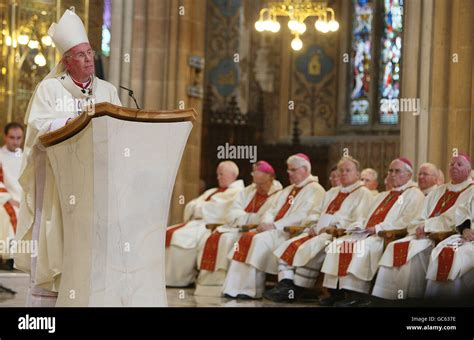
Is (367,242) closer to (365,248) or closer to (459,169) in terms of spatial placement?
(365,248)

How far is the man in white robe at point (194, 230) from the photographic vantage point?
1210 cm

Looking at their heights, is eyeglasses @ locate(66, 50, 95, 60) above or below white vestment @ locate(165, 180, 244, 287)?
above

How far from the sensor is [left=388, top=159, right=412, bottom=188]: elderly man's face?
10.0 m

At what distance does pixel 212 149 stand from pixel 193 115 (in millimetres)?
11243

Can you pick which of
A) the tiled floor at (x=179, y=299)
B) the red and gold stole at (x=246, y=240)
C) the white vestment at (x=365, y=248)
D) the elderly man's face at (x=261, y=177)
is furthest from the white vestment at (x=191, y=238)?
the white vestment at (x=365, y=248)

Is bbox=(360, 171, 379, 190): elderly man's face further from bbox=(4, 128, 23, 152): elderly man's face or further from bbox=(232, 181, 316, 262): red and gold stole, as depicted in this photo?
bbox=(4, 128, 23, 152): elderly man's face

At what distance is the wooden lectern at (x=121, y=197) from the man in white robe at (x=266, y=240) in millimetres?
4828

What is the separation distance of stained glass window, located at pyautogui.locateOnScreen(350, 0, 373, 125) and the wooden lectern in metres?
12.6

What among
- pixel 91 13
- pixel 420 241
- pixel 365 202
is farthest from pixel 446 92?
pixel 91 13

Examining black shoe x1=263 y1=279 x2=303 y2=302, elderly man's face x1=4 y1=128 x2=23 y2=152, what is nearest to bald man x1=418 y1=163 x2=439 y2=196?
black shoe x1=263 y1=279 x2=303 y2=302

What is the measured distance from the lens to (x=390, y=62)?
708 inches

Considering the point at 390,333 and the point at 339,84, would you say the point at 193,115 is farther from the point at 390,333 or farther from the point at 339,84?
the point at 339,84

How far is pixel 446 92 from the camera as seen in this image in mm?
11352

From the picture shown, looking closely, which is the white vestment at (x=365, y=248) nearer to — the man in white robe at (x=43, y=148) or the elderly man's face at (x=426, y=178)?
the elderly man's face at (x=426, y=178)
